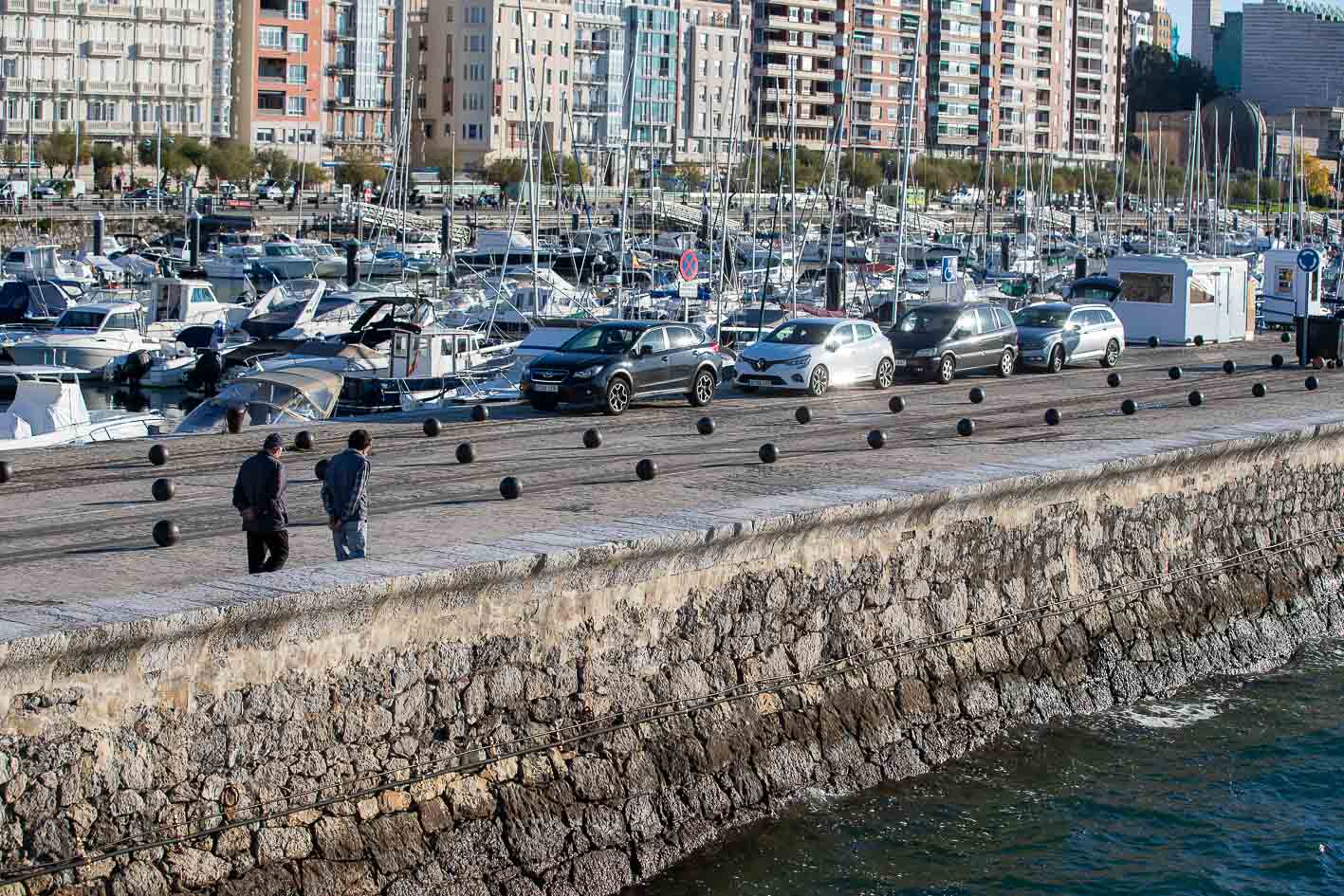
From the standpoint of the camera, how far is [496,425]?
2877 cm

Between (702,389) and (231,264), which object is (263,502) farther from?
(231,264)

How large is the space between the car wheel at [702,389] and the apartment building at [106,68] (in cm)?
8237

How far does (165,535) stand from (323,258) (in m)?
60.0

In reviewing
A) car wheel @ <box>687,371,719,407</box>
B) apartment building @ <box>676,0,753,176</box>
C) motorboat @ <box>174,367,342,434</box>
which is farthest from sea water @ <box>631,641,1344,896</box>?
apartment building @ <box>676,0,753,176</box>

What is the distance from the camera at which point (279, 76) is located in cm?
12550

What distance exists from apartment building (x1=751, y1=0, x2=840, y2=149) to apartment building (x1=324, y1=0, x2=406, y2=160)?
31603mm

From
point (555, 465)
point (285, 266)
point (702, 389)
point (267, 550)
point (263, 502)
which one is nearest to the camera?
point (263, 502)

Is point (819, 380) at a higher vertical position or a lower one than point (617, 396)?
higher

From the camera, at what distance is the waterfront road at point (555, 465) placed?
58.2 ft

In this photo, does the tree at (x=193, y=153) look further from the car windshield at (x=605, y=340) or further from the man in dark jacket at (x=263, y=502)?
the man in dark jacket at (x=263, y=502)

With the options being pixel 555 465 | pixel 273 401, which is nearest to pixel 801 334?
pixel 273 401

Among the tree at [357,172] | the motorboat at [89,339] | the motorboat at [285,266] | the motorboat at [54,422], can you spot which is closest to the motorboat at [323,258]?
the motorboat at [285,266]

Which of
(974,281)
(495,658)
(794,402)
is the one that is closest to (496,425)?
(794,402)

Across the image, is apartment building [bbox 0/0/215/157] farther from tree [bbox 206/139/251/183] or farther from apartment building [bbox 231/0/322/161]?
apartment building [bbox 231/0/322/161]
